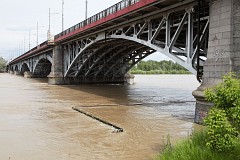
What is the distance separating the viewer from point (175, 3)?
1566cm

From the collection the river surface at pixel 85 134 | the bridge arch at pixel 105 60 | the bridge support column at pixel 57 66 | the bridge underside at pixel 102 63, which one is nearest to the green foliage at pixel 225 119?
the river surface at pixel 85 134

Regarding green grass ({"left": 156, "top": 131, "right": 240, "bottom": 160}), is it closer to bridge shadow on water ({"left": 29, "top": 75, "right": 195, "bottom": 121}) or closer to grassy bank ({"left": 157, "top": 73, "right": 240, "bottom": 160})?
grassy bank ({"left": 157, "top": 73, "right": 240, "bottom": 160})

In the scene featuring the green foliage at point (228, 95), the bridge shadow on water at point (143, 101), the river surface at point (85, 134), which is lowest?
the river surface at point (85, 134)

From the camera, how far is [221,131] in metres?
5.54

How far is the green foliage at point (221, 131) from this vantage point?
550 cm

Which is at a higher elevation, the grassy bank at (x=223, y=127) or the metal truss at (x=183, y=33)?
the metal truss at (x=183, y=33)

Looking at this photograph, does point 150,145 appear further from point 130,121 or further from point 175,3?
point 175,3

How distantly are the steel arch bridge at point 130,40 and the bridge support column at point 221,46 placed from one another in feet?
4.58

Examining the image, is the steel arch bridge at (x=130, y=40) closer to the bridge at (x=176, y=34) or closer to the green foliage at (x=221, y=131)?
the bridge at (x=176, y=34)

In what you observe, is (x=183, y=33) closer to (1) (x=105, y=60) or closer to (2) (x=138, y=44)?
(2) (x=138, y=44)

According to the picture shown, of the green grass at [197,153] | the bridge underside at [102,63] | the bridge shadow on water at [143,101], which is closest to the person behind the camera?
the green grass at [197,153]

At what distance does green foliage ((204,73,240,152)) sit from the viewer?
5512 mm

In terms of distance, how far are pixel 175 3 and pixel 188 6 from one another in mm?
1040

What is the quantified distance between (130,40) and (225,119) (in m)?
18.0
